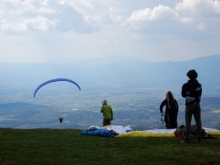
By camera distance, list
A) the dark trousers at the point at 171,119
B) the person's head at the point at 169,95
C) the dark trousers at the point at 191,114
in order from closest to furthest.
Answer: the dark trousers at the point at 191,114 → the person's head at the point at 169,95 → the dark trousers at the point at 171,119

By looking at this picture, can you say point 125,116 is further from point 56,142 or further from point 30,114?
point 56,142

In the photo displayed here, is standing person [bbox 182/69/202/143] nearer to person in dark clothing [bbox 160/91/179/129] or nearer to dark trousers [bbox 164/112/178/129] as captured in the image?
person in dark clothing [bbox 160/91/179/129]

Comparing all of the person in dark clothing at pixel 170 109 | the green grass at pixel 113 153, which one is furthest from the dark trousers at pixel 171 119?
the green grass at pixel 113 153

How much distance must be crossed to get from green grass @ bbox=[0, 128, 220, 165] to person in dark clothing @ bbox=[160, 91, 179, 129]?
3562 millimetres

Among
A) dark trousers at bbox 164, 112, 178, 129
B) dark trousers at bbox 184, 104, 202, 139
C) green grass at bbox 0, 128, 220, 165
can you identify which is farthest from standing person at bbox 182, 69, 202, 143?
dark trousers at bbox 164, 112, 178, 129

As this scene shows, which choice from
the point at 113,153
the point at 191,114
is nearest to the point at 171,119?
the point at 191,114

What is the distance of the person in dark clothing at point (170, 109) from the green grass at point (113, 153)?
3562 millimetres

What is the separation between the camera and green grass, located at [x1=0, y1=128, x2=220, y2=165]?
10281 millimetres

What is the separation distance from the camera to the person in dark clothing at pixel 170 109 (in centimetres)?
1767

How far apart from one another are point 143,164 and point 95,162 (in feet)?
4.18

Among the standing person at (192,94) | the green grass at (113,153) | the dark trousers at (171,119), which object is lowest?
the green grass at (113,153)

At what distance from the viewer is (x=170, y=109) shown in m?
17.9

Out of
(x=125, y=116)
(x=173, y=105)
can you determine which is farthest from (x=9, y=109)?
(x=173, y=105)

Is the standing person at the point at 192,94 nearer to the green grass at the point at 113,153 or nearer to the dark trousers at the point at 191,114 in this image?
the dark trousers at the point at 191,114
